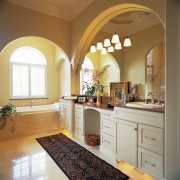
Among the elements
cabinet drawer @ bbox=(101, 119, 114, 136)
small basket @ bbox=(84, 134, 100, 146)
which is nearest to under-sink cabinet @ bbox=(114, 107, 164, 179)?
cabinet drawer @ bbox=(101, 119, 114, 136)

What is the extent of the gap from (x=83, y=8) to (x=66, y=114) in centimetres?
272

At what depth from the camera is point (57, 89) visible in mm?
5637

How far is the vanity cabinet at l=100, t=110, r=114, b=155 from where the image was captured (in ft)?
8.23

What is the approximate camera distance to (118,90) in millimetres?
2828

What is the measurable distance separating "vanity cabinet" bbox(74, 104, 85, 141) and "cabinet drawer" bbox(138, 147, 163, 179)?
1586 mm

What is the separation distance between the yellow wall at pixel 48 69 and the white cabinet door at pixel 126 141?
11.4 ft

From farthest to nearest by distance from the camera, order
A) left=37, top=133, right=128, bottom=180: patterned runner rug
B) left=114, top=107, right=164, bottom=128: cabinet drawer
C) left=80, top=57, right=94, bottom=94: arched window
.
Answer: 1. left=80, top=57, right=94, bottom=94: arched window
2. left=37, top=133, right=128, bottom=180: patterned runner rug
3. left=114, top=107, right=164, bottom=128: cabinet drawer

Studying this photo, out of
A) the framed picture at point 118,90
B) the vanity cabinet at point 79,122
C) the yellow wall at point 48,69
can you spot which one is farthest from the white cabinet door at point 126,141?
the yellow wall at point 48,69

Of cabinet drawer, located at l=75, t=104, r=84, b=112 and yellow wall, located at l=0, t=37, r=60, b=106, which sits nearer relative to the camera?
cabinet drawer, located at l=75, t=104, r=84, b=112

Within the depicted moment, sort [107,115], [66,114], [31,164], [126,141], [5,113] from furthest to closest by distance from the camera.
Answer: [66,114], [5,113], [107,115], [31,164], [126,141]

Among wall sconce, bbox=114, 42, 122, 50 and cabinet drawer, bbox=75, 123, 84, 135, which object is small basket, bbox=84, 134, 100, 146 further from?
wall sconce, bbox=114, 42, 122, 50

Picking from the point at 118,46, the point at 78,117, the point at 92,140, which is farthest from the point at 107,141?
the point at 118,46

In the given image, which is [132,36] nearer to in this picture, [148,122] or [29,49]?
[148,122]

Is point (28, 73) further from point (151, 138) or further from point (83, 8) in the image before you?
point (151, 138)
